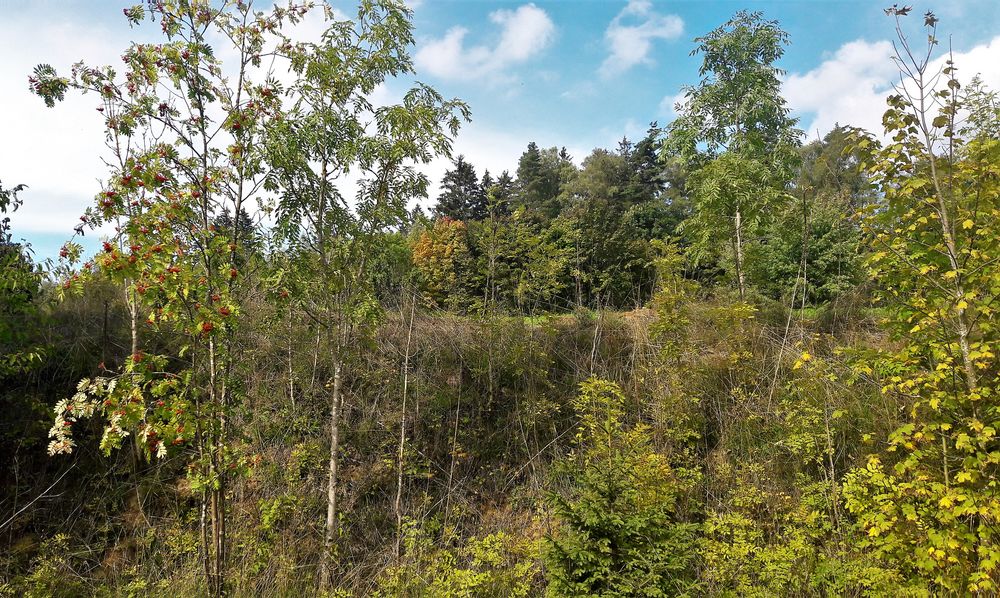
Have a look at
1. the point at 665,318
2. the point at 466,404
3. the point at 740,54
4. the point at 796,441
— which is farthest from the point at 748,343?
the point at 740,54

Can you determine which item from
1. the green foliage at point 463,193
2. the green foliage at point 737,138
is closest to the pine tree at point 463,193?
the green foliage at point 463,193

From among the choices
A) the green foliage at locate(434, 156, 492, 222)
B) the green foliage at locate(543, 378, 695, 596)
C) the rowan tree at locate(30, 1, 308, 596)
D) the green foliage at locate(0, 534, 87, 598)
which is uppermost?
the green foliage at locate(434, 156, 492, 222)

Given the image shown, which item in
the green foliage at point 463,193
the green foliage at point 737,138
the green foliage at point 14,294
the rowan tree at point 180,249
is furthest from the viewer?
the green foliage at point 463,193

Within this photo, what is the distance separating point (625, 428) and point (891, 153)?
430 centimetres

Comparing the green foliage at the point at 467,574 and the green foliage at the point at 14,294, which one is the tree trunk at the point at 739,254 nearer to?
the green foliage at the point at 467,574

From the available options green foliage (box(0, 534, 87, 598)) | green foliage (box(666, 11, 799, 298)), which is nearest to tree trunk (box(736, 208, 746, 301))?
green foliage (box(666, 11, 799, 298))

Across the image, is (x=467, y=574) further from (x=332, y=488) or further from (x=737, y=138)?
(x=737, y=138)

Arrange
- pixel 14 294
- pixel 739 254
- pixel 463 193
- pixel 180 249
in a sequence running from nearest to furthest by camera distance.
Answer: pixel 180 249 < pixel 14 294 < pixel 739 254 < pixel 463 193

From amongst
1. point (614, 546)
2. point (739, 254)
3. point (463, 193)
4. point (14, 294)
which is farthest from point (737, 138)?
point (463, 193)

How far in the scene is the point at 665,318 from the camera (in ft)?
20.5

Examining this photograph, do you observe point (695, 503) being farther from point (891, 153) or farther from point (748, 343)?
point (891, 153)

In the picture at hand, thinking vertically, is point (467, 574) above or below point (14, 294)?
below

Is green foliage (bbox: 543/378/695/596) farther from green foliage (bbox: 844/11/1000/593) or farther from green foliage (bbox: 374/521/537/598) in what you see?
green foliage (bbox: 844/11/1000/593)

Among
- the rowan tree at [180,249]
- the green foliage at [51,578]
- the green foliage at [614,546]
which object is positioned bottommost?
the green foliage at [51,578]
